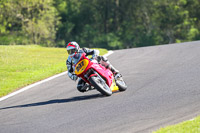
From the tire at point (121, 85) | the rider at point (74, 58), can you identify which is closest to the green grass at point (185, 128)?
the tire at point (121, 85)

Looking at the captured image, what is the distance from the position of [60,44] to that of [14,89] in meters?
44.8

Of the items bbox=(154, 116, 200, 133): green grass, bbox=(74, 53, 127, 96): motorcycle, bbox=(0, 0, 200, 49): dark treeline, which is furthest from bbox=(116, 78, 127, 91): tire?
bbox=(0, 0, 200, 49): dark treeline

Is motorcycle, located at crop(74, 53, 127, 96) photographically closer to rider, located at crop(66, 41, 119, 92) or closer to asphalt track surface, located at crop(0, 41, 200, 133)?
rider, located at crop(66, 41, 119, 92)

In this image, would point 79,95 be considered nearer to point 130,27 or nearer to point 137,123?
point 137,123

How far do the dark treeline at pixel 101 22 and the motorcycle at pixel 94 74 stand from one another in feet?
129

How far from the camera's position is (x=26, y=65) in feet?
64.1

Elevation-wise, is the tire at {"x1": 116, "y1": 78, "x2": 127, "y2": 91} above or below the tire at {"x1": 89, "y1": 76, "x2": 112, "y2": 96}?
below

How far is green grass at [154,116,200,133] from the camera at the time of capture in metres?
6.11

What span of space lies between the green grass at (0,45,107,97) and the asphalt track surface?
1403 millimetres

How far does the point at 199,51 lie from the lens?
17.8 meters

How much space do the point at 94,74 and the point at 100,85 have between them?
12.9 inches

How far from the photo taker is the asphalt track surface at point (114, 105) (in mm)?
7582

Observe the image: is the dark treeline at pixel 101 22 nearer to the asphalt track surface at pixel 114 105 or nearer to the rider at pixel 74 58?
the asphalt track surface at pixel 114 105

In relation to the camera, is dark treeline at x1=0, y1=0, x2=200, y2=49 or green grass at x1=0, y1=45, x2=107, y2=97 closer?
green grass at x1=0, y1=45, x2=107, y2=97
